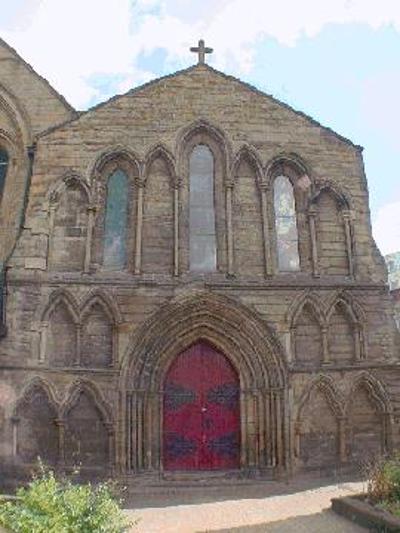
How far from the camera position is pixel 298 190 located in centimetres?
1330

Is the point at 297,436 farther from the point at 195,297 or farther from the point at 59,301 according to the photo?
the point at 59,301

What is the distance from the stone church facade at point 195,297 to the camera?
11.5 metres

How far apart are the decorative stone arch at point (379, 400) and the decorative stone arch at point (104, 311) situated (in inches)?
182

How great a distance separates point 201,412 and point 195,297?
229cm

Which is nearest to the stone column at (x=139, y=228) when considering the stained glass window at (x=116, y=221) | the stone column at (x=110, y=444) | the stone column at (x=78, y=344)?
the stained glass window at (x=116, y=221)

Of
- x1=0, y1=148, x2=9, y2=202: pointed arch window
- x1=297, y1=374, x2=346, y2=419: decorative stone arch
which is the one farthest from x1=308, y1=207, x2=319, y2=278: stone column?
x1=0, y1=148, x2=9, y2=202: pointed arch window

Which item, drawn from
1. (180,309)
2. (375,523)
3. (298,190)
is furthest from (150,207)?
(375,523)

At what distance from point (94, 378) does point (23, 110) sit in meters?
7.77

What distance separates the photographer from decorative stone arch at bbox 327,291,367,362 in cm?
1219

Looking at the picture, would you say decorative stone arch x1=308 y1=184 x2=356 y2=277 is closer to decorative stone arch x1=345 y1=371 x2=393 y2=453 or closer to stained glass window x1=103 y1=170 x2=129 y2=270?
decorative stone arch x1=345 y1=371 x2=393 y2=453

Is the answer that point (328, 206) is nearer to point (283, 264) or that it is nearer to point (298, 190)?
point (298, 190)

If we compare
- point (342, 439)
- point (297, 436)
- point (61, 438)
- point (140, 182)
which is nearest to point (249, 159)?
point (140, 182)

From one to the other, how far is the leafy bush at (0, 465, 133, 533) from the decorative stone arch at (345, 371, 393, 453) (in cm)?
656

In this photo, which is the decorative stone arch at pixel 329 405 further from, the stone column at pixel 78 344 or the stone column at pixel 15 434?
the stone column at pixel 15 434
